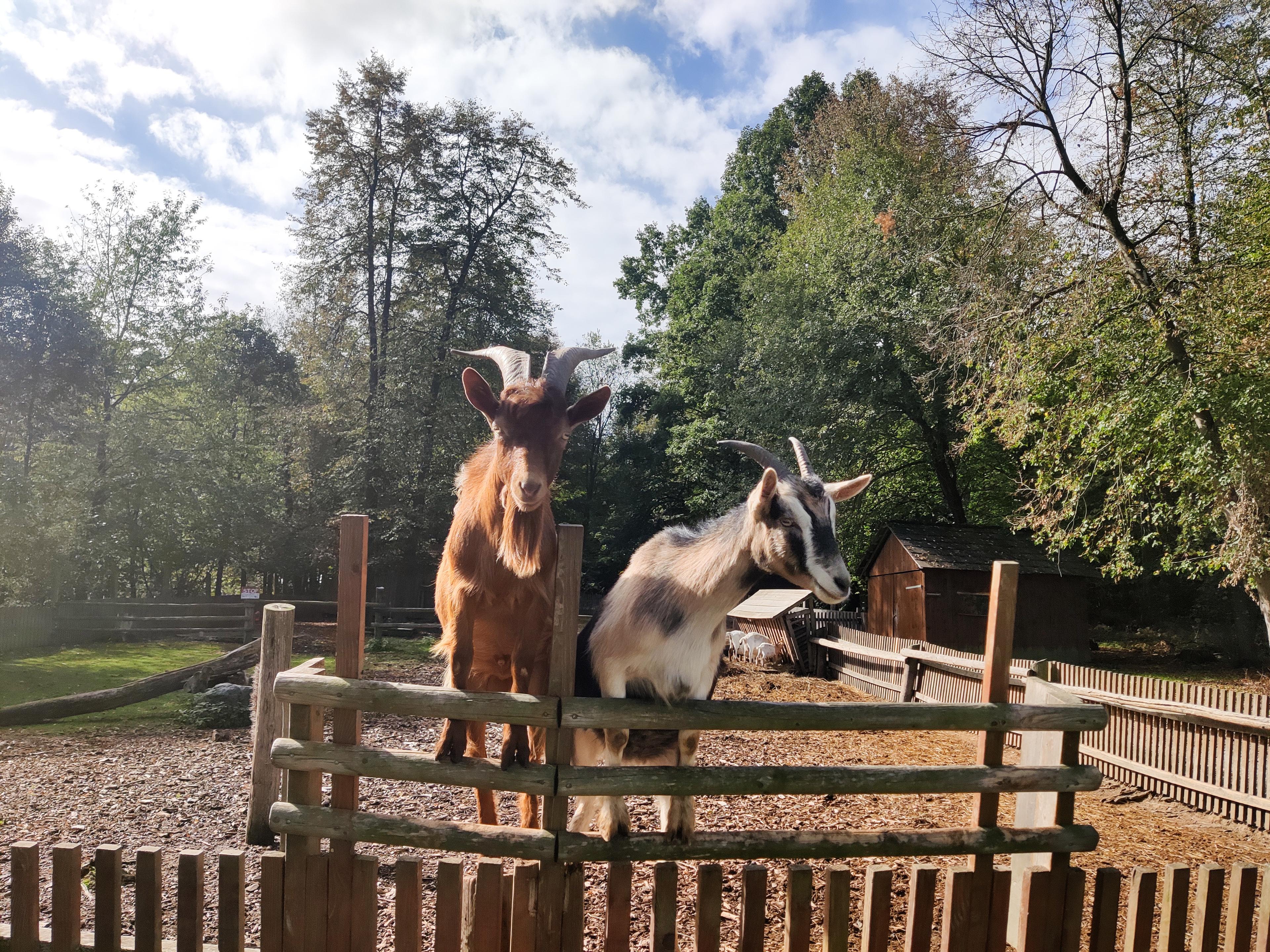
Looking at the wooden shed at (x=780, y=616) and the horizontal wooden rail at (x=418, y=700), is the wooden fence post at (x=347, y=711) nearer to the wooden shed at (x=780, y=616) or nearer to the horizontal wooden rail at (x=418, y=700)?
the horizontal wooden rail at (x=418, y=700)

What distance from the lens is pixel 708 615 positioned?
3.00m

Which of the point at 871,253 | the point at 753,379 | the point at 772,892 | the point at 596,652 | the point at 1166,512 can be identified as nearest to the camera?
the point at 596,652

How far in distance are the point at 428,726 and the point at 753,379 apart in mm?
14831

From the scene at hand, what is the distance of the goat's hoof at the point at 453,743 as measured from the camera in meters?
2.81

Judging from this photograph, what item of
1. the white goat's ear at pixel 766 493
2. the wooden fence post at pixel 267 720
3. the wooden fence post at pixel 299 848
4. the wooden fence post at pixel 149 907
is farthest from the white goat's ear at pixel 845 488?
the wooden fence post at pixel 267 720

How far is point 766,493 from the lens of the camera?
9.34 feet

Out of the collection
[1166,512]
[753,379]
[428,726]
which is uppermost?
[753,379]

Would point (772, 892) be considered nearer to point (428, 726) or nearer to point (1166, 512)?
point (428, 726)

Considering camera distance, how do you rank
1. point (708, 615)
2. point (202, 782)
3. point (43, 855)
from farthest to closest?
point (202, 782) < point (43, 855) < point (708, 615)

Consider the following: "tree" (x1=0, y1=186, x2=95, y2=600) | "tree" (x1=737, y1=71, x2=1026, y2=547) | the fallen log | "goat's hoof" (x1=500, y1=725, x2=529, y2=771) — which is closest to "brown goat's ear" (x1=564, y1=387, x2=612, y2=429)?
"goat's hoof" (x1=500, y1=725, x2=529, y2=771)

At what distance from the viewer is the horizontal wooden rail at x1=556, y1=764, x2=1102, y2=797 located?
2715 millimetres

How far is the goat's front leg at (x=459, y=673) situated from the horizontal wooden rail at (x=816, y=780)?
431mm

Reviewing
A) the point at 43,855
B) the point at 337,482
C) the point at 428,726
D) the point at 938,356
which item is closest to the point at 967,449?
the point at 938,356

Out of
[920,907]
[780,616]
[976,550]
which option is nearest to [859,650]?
[780,616]
